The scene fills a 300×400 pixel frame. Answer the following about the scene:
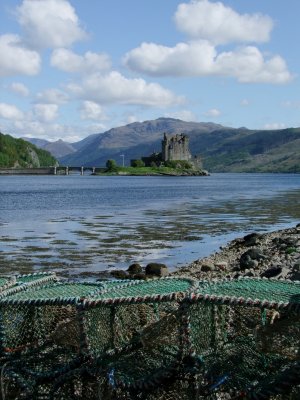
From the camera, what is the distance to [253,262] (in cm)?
2094

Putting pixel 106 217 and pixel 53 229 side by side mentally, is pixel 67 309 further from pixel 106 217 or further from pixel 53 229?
pixel 106 217

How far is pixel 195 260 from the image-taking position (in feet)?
85.7

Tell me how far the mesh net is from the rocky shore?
6.15m

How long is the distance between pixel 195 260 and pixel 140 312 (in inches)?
674

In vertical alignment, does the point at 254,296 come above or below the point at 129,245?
above

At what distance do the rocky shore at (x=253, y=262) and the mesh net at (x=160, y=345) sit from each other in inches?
242

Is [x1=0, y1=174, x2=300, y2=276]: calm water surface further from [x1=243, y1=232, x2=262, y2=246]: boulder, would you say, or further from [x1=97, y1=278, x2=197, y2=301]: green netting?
[x1=97, y1=278, x2=197, y2=301]: green netting

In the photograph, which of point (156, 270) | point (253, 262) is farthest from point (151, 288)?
point (156, 270)

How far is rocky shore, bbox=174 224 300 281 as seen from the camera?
1736cm

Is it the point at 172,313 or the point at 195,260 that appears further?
the point at 195,260

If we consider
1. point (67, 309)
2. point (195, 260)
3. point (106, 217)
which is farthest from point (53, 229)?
point (67, 309)

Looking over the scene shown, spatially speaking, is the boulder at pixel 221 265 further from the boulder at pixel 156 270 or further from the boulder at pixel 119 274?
the boulder at pixel 119 274

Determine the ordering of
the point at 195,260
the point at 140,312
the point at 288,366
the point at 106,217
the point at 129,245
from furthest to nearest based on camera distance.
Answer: the point at 106,217 < the point at 129,245 < the point at 195,260 < the point at 140,312 < the point at 288,366

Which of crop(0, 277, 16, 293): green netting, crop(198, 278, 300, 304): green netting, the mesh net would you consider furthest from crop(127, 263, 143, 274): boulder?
crop(198, 278, 300, 304): green netting
